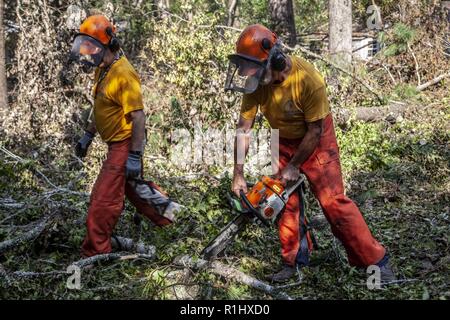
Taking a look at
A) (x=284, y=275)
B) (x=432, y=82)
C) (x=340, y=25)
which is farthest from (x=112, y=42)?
(x=340, y=25)

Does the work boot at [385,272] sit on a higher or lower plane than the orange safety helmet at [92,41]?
lower

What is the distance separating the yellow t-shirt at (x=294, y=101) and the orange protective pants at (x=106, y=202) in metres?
1.19

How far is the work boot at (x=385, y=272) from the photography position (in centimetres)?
431

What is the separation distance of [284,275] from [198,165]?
11.9 feet

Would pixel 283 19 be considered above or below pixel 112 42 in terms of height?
above

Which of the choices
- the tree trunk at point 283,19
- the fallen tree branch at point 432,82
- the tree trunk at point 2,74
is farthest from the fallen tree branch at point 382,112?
the tree trunk at point 2,74

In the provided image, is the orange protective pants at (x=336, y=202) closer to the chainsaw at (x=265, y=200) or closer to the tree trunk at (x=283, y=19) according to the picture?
the chainsaw at (x=265, y=200)

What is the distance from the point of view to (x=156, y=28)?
8.57 meters

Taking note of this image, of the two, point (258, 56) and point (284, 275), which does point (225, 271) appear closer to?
point (284, 275)

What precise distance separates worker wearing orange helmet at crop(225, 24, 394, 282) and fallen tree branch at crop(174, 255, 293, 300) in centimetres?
32

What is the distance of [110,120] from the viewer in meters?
4.84

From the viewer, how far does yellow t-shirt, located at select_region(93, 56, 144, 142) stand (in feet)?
15.4
